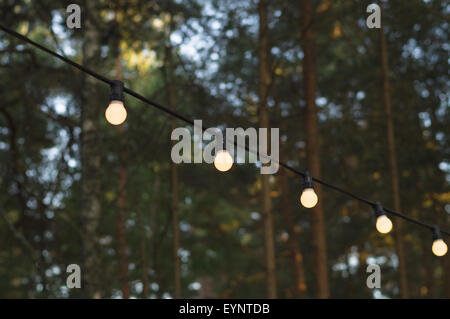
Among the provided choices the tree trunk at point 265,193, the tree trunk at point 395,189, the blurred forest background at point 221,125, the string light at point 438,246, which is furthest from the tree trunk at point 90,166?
the tree trunk at point 395,189

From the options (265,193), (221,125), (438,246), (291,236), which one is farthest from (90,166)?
(291,236)

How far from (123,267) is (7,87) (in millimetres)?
3904

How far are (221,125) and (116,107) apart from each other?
6.22 metres

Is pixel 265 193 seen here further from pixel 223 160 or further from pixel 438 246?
pixel 223 160

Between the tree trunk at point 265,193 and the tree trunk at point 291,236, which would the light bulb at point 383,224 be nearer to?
the tree trunk at point 265,193

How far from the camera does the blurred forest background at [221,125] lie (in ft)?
22.4

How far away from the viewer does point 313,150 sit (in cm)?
716

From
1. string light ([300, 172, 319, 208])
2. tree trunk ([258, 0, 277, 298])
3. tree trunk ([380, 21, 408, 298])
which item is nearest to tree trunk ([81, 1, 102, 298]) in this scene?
tree trunk ([258, 0, 277, 298])

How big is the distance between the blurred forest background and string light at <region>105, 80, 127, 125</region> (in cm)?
347

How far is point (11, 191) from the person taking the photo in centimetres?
1113

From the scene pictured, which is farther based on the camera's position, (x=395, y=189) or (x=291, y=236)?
(x=291, y=236)
